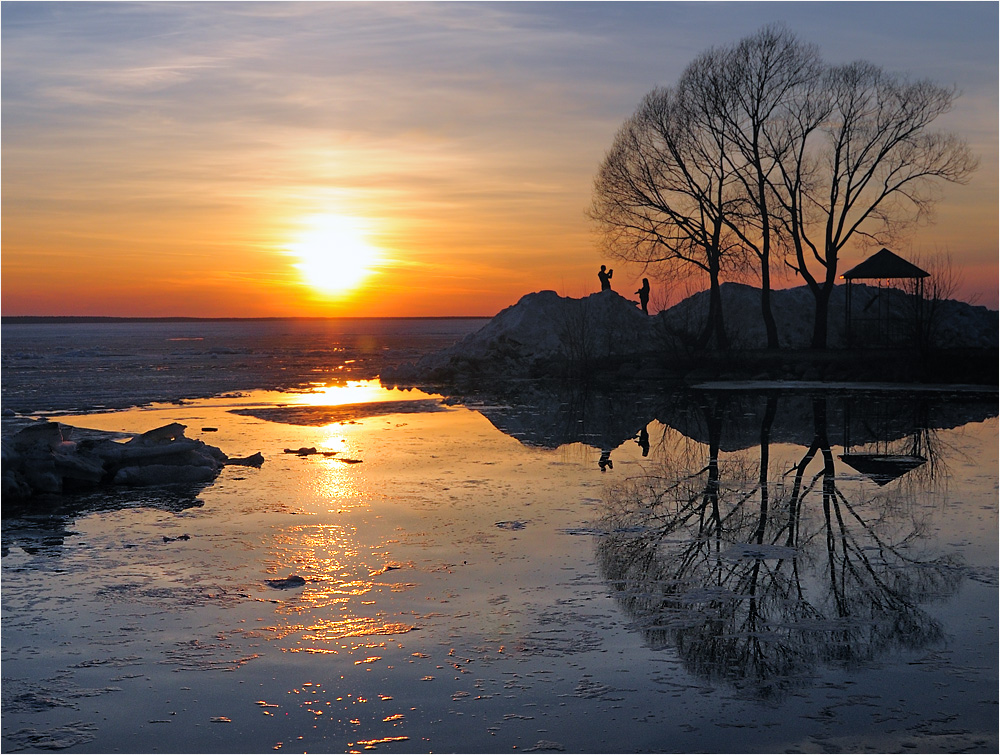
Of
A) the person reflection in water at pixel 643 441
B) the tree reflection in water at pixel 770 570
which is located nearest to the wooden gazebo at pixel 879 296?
the person reflection in water at pixel 643 441

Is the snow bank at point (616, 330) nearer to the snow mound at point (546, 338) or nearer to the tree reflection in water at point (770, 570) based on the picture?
the snow mound at point (546, 338)

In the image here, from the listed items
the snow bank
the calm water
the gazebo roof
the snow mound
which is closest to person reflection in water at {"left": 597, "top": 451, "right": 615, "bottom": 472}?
the calm water

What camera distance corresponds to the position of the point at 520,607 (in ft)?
20.9

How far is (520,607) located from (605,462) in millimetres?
6377

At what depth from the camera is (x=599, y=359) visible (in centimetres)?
2962

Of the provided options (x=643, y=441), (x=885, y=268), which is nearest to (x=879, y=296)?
(x=885, y=268)

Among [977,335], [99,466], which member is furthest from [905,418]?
[977,335]

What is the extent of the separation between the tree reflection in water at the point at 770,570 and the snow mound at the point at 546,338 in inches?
754

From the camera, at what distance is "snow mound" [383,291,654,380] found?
30375 millimetres

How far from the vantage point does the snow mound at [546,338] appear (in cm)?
3038

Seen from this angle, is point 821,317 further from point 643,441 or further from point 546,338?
point 643,441

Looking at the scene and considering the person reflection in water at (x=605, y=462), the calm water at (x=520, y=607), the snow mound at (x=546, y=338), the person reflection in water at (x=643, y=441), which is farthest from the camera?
the snow mound at (x=546, y=338)

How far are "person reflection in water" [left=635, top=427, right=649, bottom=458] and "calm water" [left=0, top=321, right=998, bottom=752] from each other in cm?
74

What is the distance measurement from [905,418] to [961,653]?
12.5 m
